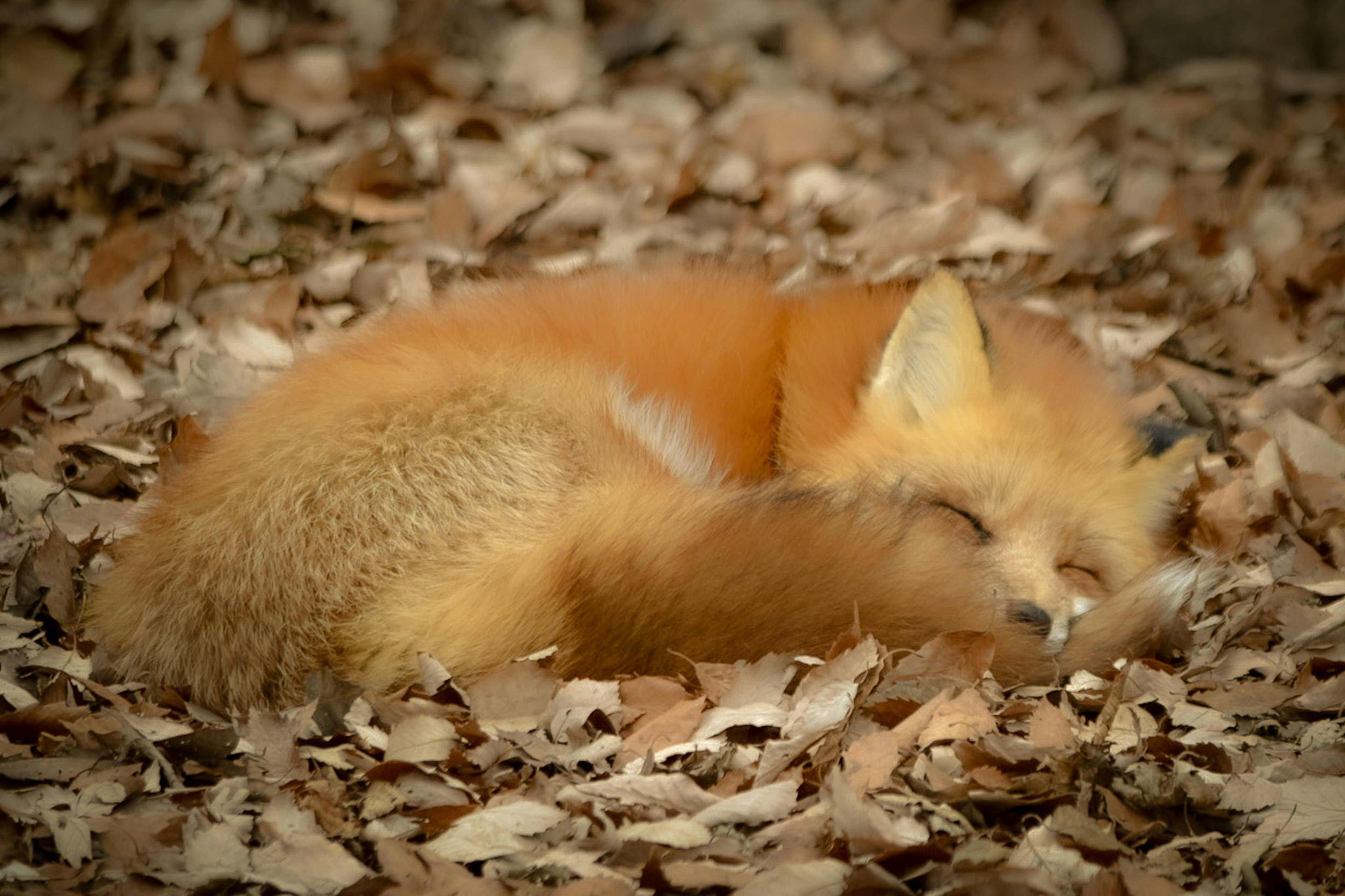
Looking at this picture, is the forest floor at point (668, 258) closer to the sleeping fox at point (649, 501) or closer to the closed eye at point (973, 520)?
the sleeping fox at point (649, 501)

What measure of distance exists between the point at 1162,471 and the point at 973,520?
0.63 m

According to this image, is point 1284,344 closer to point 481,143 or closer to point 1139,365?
point 1139,365

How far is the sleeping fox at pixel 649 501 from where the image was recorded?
219 centimetres

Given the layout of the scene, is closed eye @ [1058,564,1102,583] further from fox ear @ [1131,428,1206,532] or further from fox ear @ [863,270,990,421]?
fox ear @ [863,270,990,421]

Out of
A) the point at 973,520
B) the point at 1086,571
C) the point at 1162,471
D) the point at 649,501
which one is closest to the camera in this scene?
the point at 649,501

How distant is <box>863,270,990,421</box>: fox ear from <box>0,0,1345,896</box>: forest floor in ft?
2.36

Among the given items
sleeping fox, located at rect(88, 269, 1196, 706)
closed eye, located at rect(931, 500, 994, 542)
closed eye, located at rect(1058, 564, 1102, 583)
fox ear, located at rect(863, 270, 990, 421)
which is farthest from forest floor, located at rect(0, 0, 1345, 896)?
fox ear, located at rect(863, 270, 990, 421)

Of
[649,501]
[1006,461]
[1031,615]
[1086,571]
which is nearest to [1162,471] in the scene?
[1086,571]

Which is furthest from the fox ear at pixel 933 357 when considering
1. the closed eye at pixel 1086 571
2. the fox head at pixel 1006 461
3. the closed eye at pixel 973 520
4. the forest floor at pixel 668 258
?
the forest floor at pixel 668 258

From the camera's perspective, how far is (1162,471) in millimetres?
2852

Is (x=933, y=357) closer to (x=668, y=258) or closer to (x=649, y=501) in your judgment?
(x=649, y=501)

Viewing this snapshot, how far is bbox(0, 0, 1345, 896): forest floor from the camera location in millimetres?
1988

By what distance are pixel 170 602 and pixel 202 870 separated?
66 cm

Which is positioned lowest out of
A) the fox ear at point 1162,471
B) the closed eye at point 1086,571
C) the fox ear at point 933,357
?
the closed eye at point 1086,571
